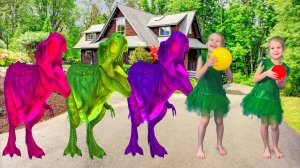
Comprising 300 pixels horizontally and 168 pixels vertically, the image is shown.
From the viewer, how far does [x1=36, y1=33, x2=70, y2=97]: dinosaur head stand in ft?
7.86

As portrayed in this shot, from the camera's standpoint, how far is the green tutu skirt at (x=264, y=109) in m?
2.77

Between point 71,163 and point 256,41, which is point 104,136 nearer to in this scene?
point 71,163

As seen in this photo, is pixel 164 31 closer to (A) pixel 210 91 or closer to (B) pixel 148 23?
(B) pixel 148 23

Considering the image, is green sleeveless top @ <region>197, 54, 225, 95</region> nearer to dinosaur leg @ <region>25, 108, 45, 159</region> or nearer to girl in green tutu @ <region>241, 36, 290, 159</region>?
girl in green tutu @ <region>241, 36, 290, 159</region>

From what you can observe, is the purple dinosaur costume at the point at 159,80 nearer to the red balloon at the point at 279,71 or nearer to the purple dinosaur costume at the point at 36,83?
the purple dinosaur costume at the point at 36,83

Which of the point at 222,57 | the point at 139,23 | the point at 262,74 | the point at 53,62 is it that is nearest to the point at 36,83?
the point at 53,62

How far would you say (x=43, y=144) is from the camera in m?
4.23

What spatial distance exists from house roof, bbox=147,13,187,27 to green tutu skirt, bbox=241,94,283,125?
754 inches

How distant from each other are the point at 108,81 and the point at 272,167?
1965mm

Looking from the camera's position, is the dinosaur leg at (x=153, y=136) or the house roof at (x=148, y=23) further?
the house roof at (x=148, y=23)

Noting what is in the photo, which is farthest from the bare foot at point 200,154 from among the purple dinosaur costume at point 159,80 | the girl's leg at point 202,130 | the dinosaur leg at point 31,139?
the dinosaur leg at point 31,139

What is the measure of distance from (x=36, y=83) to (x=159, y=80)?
107cm

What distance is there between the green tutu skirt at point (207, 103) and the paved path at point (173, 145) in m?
0.66

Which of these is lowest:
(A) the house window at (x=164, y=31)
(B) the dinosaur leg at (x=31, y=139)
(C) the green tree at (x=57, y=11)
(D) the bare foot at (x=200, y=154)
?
(D) the bare foot at (x=200, y=154)
